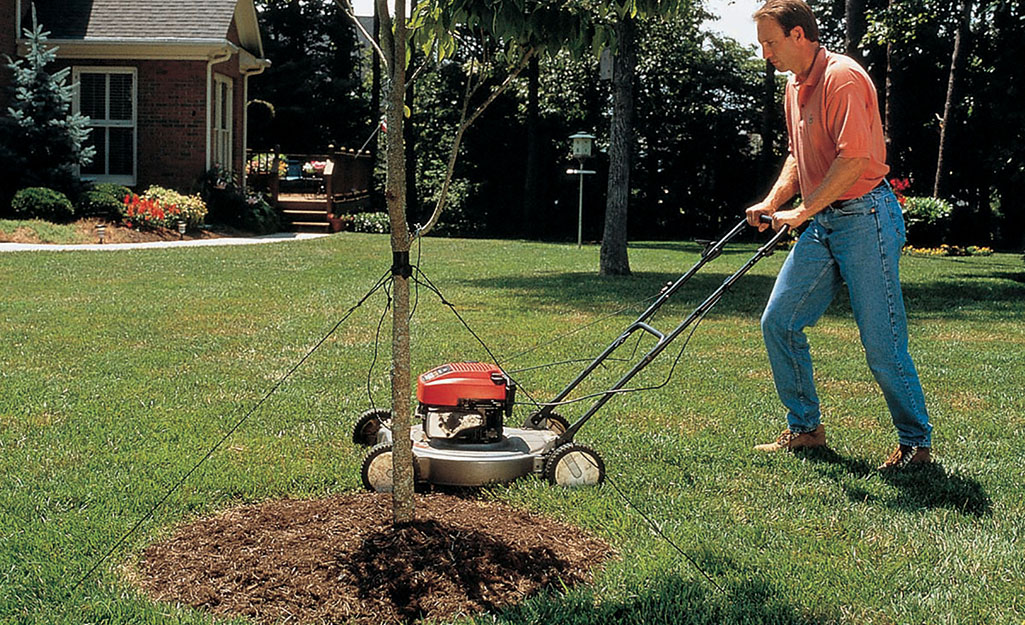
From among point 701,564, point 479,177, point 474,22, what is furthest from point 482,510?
point 479,177

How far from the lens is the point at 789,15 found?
4605 millimetres

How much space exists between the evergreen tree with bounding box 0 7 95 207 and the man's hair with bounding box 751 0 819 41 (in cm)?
1621

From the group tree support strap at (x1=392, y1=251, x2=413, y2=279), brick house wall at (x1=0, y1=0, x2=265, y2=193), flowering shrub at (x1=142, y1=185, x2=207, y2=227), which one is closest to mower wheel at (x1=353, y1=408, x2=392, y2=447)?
tree support strap at (x1=392, y1=251, x2=413, y2=279)

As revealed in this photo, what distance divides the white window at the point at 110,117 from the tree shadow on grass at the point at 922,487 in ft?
61.3

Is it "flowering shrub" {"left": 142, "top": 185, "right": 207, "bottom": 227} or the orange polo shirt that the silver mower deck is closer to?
the orange polo shirt

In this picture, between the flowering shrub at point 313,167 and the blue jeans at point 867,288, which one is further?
the flowering shrub at point 313,167

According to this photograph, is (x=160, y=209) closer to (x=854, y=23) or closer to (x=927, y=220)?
(x=854, y=23)

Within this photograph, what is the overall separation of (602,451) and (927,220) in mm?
19269

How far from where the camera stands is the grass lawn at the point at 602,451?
3.33 metres

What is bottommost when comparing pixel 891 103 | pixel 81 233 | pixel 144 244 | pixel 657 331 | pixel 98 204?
pixel 144 244

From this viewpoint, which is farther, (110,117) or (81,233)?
(110,117)

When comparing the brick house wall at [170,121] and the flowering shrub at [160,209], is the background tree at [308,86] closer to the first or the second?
the brick house wall at [170,121]

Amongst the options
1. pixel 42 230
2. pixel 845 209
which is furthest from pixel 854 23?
pixel 42 230

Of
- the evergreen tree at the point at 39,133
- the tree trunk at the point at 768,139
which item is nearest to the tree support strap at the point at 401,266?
the evergreen tree at the point at 39,133
